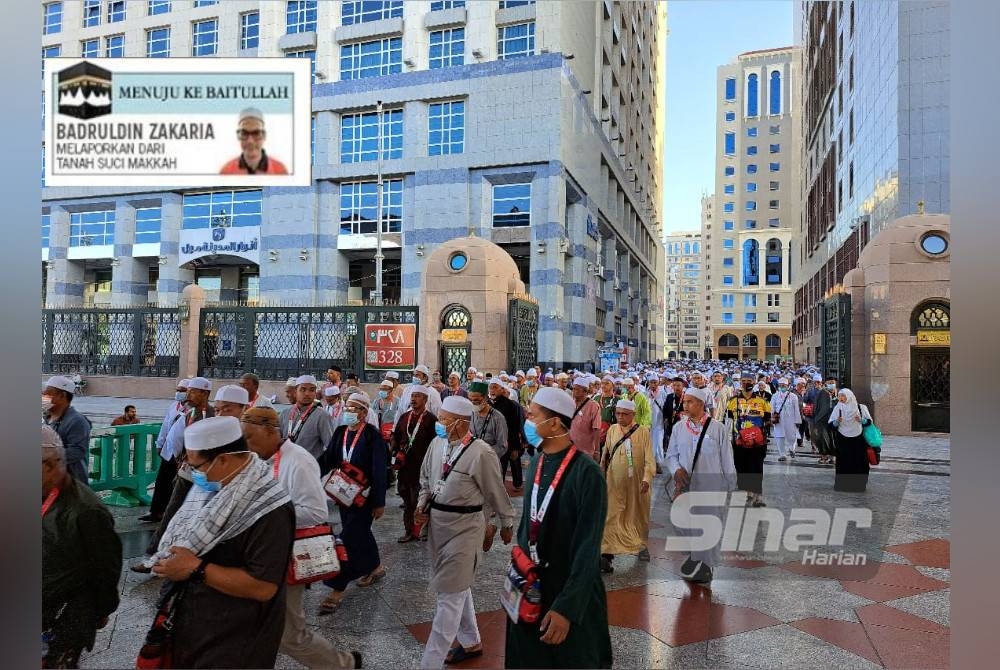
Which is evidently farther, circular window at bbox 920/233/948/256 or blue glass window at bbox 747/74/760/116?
blue glass window at bbox 747/74/760/116

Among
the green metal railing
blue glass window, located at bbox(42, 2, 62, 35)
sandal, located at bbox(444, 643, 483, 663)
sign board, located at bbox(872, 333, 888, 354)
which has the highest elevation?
blue glass window, located at bbox(42, 2, 62, 35)

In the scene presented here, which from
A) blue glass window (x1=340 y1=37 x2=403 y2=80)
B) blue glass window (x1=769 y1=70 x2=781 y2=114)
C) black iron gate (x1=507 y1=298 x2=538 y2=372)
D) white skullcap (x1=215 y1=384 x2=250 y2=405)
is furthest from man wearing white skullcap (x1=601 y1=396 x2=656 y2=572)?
blue glass window (x1=769 y1=70 x2=781 y2=114)

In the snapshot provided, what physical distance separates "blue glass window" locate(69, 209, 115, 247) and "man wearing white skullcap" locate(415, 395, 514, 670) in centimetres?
4176

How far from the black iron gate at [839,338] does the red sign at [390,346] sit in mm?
12235

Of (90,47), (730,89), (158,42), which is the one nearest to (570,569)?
(158,42)

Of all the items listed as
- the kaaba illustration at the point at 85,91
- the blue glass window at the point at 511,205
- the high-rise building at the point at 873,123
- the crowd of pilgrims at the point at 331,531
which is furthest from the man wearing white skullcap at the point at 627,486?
the blue glass window at the point at 511,205

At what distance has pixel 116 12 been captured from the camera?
3547cm

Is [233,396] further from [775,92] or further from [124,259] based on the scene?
[775,92]

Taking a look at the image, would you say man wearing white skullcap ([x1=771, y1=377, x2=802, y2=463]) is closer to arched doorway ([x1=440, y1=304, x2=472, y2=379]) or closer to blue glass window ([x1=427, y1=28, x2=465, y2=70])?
arched doorway ([x1=440, y1=304, x2=472, y2=379])

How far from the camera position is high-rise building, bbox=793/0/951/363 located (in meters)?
22.8

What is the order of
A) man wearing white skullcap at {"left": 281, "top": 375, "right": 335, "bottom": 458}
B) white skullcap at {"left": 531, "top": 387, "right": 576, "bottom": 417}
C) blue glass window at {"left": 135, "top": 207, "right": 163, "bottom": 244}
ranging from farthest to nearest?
blue glass window at {"left": 135, "top": 207, "right": 163, "bottom": 244} → man wearing white skullcap at {"left": 281, "top": 375, "right": 335, "bottom": 458} → white skullcap at {"left": 531, "top": 387, "right": 576, "bottom": 417}

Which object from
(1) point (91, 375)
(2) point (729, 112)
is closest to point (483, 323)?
(1) point (91, 375)

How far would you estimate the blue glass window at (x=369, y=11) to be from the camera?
31.2 metres

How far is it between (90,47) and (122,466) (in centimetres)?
3885
